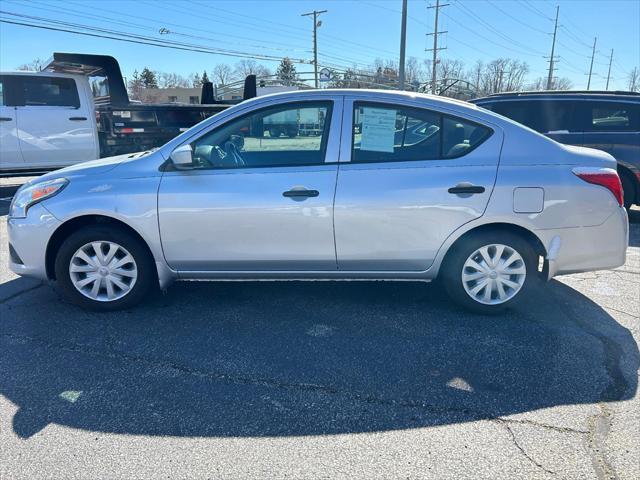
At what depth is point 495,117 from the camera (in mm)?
3598

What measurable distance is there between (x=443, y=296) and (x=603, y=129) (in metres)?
4.71

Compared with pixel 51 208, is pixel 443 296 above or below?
below

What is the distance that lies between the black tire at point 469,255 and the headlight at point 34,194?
3.08m

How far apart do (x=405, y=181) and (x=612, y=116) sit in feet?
17.3

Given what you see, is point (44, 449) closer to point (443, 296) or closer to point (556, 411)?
point (556, 411)

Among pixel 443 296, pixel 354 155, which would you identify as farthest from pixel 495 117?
pixel 443 296

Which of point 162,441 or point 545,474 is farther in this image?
point 162,441

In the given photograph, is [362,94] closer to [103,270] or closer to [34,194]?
[103,270]

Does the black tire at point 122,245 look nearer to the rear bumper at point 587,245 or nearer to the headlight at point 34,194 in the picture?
the headlight at point 34,194

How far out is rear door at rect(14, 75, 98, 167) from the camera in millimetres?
8250

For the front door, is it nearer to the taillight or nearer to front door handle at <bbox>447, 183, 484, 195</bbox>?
front door handle at <bbox>447, 183, 484, 195</bbox>

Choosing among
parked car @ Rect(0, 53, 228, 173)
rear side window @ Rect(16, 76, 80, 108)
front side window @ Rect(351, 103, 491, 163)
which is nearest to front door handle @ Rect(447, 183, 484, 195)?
front side window @ Rect(351, 103, 491, 163)

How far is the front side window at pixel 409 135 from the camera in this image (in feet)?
11.7

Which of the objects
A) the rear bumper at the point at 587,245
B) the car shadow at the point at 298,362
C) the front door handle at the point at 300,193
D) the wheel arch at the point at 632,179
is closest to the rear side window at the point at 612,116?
the wheel arch at the point at 632,179
